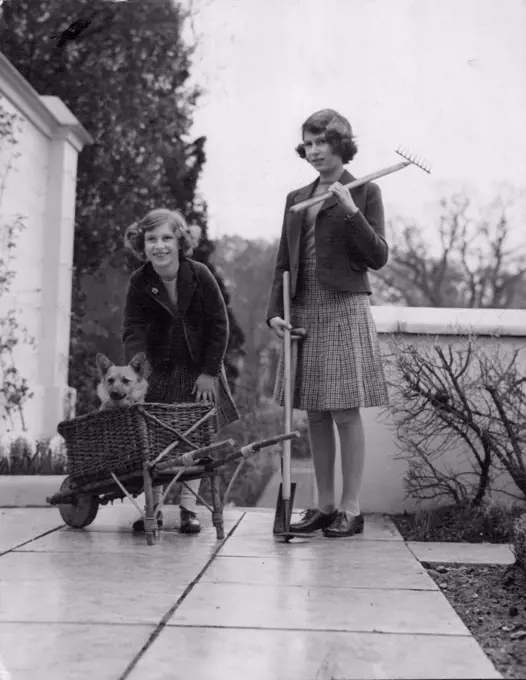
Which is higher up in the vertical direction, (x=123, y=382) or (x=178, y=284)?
(x=178, y=284)

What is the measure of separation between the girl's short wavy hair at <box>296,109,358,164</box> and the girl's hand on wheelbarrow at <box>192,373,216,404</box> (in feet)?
3.48

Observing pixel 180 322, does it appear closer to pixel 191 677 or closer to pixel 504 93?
pixel 191 677

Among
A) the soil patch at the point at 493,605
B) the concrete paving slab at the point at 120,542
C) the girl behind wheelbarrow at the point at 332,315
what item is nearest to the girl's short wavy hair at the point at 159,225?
the girl behind wheelbarrow at the point at 332,315

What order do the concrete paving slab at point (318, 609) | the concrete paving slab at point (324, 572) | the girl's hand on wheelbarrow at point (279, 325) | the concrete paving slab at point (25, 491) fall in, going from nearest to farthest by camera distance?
the concrete paving slab at point (318, 609)
the concrete paving slab at point (324, 572)
the girl's hand on wheelbarrow at point (279, 325)
the concrete paving slab at point (25, 491)

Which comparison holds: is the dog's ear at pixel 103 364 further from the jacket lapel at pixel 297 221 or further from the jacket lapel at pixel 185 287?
the jacket lapel at pixel 297 221

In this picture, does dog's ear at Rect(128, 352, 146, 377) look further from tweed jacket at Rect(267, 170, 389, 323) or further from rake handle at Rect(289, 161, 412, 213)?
rake handle at Rect(289, 161, 412, 213)

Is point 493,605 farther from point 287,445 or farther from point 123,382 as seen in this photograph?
point 123,382

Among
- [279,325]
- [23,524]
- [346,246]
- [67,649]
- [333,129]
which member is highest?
[333,129]

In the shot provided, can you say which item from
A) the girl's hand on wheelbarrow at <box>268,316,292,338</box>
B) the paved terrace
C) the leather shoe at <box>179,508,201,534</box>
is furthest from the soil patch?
the girl's hand on wheelbarrow at <box>268,316,292,338</box>

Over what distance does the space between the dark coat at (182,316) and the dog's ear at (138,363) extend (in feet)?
0.50

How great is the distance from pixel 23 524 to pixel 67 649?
2102 millimetres

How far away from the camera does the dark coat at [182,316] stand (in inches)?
153

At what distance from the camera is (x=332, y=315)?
12.5 ft

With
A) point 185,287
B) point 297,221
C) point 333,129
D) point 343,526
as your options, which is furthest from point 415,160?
point 343,526
